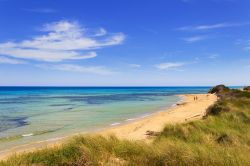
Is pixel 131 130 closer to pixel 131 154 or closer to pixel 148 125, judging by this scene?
pixel 148 125

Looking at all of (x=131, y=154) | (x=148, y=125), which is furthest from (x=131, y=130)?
(x=131, y=154)

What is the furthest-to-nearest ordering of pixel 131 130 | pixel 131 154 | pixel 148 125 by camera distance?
pixel 148 125, pixel 131 130, pixel 131 154

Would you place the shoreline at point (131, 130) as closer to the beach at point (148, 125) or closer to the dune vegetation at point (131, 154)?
the beach at point (148, 125)

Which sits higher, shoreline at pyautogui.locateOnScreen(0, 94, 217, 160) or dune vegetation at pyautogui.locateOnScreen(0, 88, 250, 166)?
dune vegetation at pyautogui.locateOnScreen(0, 88, 250, 166)

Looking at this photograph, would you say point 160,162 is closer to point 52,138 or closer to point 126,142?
point 126,142

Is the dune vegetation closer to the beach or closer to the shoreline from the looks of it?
the shoreline

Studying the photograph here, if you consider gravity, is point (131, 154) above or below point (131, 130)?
above

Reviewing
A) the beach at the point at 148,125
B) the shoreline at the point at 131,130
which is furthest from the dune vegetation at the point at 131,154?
the beach at the point at 148,125

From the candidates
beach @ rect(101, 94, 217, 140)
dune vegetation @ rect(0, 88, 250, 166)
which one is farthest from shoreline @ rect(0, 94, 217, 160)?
dune vegetation @ rect(0, 88, 250, 166)

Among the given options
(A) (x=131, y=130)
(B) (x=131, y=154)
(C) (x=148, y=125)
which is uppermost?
(B) (x=131, y=154)

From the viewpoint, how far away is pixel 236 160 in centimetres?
601

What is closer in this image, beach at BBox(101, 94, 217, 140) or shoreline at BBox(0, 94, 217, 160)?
shoreline at BBox(0, 94, 217, 160)

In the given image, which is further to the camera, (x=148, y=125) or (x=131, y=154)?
(x=148, y=125)

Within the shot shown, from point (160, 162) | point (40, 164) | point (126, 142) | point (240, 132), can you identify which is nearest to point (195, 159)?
point (160, 162)
